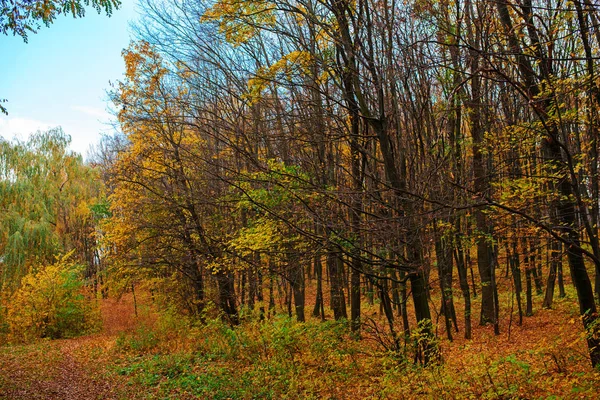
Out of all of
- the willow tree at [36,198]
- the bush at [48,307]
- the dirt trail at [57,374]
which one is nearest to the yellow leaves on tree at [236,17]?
the dirt trail at [57,374]

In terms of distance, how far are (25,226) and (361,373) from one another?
17.6m

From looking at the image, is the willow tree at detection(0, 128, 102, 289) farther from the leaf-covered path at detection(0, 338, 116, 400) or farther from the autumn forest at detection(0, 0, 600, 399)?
the leaf-covered path at detection(0, 338, 116, 400)

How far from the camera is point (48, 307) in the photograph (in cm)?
1684

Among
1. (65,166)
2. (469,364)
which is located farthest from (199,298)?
(65,166)

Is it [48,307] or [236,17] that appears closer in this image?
[236,17]

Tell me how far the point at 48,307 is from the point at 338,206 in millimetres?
15439

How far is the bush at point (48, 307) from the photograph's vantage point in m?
16.4

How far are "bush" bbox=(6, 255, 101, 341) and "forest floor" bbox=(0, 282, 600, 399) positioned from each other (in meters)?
5.10

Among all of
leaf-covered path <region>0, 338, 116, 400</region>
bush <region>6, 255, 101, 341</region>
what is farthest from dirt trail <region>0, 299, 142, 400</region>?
bush <region>6, 255, 101, 341</region>

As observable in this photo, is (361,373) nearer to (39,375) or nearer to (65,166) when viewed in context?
(39,375)

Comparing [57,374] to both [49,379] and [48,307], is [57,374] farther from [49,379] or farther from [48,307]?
[48,307]

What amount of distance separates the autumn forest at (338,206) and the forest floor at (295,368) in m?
0.05

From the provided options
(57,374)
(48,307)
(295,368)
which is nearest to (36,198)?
(48,307)

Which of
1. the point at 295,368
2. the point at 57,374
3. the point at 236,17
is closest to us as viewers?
the point at 236,17
